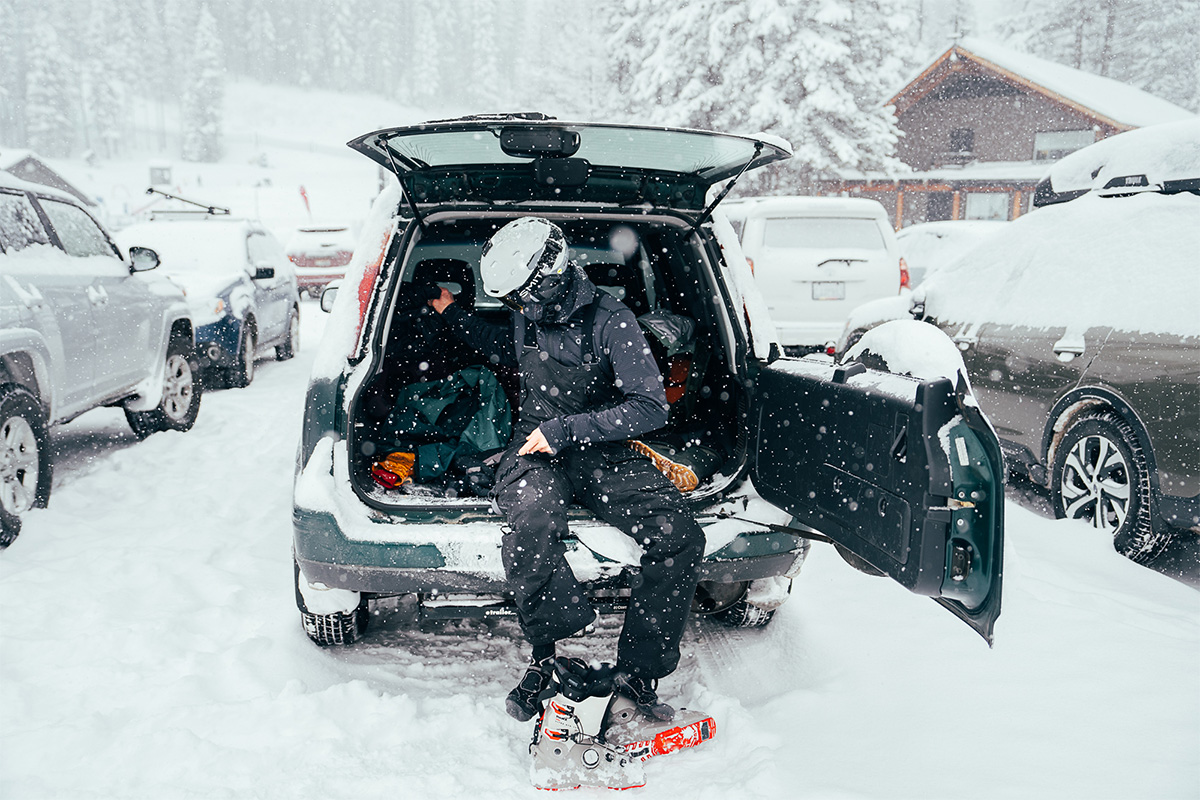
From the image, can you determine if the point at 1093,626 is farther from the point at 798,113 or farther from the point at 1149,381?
the point at 798,113

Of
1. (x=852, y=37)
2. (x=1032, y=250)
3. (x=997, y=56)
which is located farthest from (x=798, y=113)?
(x=1032, y=250)

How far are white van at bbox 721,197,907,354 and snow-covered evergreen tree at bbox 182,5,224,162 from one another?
270 feet

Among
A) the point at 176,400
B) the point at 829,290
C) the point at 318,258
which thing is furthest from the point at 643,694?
the point at 318,258

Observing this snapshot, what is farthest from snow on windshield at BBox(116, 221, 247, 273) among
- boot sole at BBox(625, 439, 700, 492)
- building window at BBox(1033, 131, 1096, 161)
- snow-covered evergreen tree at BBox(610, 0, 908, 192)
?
building window at BBox(1033, 131, 1096, 161)

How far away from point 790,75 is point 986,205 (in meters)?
14.7

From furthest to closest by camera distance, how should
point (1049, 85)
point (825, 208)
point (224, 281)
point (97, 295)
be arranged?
1. point (1049, 85)
2. point (825, 208)
3. point (224, 281)
4. point (97, 295)

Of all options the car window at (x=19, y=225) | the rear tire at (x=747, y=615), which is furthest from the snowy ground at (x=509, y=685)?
the car window at (x=19, y=225)

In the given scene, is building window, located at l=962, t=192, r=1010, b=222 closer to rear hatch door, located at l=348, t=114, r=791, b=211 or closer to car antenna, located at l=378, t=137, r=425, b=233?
rear hatch door, located at l=348, t=114, r=791, b=211

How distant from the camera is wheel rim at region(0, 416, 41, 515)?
4.18m

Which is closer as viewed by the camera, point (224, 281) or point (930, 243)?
point (224, 281)

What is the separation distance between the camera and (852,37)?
2395 cm

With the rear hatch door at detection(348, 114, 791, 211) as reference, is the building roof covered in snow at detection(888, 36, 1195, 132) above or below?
above

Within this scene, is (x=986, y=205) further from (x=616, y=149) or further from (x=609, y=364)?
(x=609, y=364)

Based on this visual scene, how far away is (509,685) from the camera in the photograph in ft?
9.89
